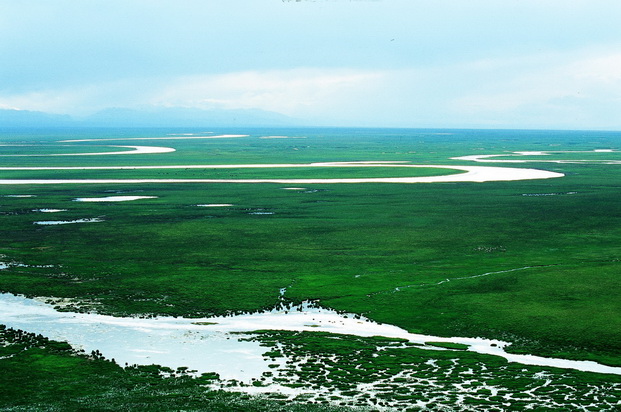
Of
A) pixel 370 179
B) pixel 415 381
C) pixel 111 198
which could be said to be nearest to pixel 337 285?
pixel 415 381

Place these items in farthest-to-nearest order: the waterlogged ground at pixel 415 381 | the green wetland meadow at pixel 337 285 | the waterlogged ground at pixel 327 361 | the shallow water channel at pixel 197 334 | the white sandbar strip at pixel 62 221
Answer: the white sandbar strip at pixel 62 221, the shallow water channel at pixel 197 334, the green wetland meadow at pixel 337 285, the waterlogged ground at pixel 327 361, the waterlogged ground at pixel 415 381

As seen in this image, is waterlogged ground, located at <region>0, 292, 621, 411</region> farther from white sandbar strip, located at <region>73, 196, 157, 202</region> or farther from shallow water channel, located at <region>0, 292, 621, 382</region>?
white sandbar strip, located at <region>73, 196, 157, 202</region>

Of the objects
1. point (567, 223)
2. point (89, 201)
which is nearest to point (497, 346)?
point (567, 223)

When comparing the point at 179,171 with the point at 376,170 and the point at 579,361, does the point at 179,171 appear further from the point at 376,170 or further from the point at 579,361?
the point at 579,361

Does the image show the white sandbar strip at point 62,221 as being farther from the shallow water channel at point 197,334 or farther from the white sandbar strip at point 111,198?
the shallow water channel at point 197,334

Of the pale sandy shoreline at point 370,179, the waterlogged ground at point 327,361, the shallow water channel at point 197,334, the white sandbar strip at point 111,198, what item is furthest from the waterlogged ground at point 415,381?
the pale sandy shoreline at point 370,179

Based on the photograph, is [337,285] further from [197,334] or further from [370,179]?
[370,179]
